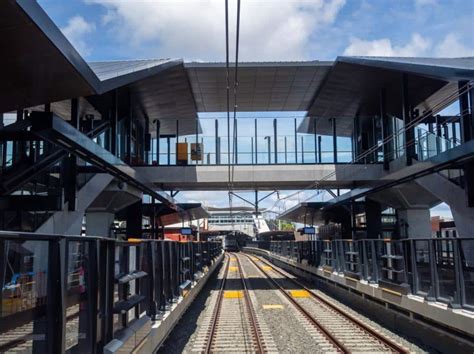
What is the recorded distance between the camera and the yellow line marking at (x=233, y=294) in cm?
2166

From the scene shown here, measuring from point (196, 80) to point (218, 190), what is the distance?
8.57 metres

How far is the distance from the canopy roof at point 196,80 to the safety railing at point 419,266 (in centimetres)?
755

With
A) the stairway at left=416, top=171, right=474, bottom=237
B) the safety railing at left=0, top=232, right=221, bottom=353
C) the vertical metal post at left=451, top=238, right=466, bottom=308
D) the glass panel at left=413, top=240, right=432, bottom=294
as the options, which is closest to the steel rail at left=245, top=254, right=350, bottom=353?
the glass panel at left=413, top=240, right=432, bottom=294

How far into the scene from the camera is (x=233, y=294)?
2286 centimetres

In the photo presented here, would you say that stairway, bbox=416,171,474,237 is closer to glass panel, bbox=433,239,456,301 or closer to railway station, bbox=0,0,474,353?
railway station, bbox=0,0,474,353

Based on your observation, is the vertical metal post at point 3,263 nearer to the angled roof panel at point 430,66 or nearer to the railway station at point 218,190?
the railway station at point 218,190

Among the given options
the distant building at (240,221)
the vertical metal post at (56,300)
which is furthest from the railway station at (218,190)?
the distant building at (240,221)

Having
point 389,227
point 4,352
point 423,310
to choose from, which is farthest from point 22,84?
point 389,227

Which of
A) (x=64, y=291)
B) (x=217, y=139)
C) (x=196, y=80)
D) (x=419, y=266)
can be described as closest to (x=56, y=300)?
(x=64, y=291)

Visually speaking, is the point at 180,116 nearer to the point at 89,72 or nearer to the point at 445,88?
the point at 445,88

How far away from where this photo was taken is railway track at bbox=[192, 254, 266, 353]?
11219mm

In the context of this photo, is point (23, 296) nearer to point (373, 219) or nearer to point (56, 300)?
point (56, 300)

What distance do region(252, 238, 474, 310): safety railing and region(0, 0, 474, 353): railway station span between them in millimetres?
45

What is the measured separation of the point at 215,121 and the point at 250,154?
476 centimetres
